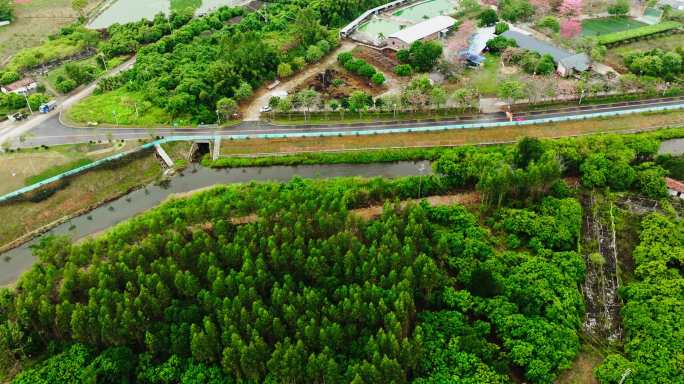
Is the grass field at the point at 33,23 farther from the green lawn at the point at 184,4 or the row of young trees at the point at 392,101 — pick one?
the row of young trees at the point at 392,101

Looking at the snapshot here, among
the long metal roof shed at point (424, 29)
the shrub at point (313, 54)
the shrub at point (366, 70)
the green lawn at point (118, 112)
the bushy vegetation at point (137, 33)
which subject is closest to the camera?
the green lawn at point (118, 112)

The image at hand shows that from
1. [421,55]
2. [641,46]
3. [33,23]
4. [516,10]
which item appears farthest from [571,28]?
[33,23]

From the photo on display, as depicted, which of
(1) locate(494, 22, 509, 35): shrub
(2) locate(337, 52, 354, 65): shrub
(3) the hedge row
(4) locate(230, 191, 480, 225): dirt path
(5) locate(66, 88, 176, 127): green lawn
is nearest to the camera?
(4) locate(230, 191, 480, 225): dirt path

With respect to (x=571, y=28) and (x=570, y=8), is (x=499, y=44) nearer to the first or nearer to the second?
(x=571, y=28)

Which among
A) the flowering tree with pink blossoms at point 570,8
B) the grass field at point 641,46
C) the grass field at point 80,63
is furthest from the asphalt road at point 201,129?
the flowering tree with pink blossoms at point 570,8

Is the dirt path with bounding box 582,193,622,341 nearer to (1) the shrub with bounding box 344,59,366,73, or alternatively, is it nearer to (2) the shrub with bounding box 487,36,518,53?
(2) the shrub with bounding box 487,36,518,53

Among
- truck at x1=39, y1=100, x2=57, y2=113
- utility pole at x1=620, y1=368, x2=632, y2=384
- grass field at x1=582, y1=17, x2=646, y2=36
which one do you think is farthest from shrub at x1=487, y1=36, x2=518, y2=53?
truck at x1=39, y1=100, x2=57, y2=113
